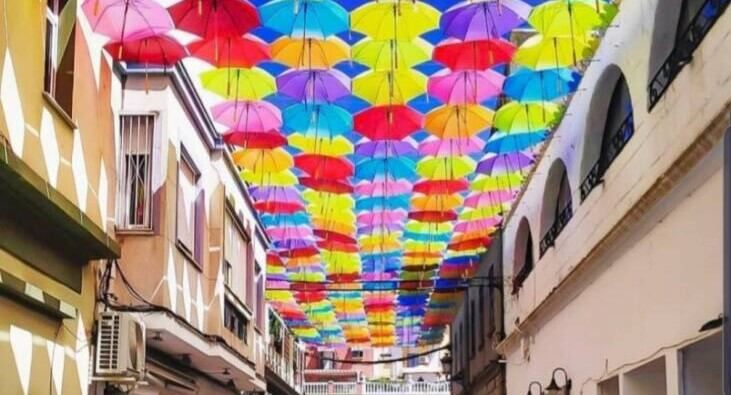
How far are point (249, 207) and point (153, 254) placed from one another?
24.7 feet

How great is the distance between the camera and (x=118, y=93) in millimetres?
11688

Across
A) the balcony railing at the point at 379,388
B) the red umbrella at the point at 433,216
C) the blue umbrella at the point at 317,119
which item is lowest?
the balcony railing at the point at 379,388

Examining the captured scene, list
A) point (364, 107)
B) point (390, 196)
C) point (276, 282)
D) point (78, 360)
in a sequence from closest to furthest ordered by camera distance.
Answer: point (78, 360)
point (364, 107)
point (390, 196)
point (276, 282)

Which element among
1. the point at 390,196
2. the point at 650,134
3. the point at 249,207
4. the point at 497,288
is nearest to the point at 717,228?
the point at 650,134

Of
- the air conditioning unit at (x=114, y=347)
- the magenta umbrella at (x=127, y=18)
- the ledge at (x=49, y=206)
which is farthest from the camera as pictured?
the magenta umbrella at (x=127, y=18)

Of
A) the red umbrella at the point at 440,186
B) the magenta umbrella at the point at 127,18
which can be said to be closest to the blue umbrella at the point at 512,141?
the red umbrella at the point at 440,186

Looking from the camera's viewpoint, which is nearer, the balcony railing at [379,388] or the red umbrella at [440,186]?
the red umbrella at [440,186]

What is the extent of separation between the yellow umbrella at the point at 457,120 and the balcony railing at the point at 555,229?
175 centimetres

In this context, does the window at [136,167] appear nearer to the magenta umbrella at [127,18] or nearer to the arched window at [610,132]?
the magenta umbrella at [127,18]

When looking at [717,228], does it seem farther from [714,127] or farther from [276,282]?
[276,282]

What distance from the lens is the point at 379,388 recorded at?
159ft

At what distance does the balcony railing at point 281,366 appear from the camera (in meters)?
29.0

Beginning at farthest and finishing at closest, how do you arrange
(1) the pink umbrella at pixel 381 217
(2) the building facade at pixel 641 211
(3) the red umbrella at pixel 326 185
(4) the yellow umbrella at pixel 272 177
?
1. (1) the pink umbrella at pixel 381 217
2. (4) the yellow umbrella at pixel 272 177
3. (3) the red umbrella at pixel 326 185
4. (2) the building facade at pixel 641 211

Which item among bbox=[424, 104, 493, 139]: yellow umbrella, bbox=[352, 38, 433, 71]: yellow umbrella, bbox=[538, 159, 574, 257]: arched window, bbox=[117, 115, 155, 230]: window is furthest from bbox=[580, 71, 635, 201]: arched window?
bbox=[117, 115, 155, 230]: window
